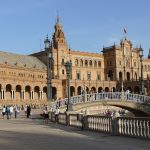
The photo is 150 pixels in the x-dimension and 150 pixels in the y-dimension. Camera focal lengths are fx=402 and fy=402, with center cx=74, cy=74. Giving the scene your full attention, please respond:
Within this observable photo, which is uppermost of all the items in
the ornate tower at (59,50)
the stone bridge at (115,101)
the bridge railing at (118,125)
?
the ornate tower at (59,50)

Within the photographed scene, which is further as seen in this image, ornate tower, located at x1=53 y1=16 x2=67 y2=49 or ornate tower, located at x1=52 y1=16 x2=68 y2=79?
ornate tower, located at x1=53 y1=16 x2=67 y2=49

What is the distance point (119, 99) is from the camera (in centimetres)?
4441

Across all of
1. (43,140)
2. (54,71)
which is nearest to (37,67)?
(54,71)

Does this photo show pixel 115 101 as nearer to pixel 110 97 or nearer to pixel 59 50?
pixel 110 97

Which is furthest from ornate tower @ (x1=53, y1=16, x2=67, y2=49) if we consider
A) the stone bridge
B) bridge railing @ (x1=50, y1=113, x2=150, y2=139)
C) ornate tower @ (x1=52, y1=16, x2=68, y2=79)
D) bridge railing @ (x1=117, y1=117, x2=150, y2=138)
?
bridge railing @ (x1=117, y1=117, x2=150, y2=138)

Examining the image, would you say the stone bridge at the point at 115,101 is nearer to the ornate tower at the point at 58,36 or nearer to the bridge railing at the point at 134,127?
the bridge railing at the point at 134,127

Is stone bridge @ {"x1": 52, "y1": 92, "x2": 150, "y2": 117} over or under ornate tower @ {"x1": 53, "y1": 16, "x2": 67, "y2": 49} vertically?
under

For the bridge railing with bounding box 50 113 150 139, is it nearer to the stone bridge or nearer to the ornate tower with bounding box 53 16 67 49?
the stone bridge

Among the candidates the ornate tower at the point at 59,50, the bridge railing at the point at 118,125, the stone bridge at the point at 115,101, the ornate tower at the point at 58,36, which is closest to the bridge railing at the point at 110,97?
the stone bridge at the point at 115,101

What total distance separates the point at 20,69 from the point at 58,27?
2405 centimetres

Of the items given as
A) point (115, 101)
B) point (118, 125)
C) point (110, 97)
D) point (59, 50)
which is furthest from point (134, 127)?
point (59, 50)

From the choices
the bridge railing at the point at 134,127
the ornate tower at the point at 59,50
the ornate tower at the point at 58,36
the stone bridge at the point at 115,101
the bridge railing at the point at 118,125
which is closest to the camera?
the bridge railing at the point at 134,127

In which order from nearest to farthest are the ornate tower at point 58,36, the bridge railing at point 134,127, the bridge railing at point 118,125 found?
the bridge railing at point 134,127, the bridge railing at point 118,125, the ornate tower at point 58,36

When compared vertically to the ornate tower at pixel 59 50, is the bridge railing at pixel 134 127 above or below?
below
